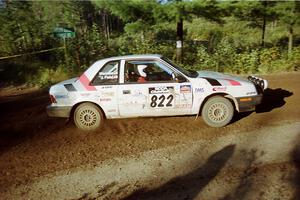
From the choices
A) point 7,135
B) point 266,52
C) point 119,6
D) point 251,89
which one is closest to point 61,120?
point 7,135

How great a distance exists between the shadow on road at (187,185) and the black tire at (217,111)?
152cm

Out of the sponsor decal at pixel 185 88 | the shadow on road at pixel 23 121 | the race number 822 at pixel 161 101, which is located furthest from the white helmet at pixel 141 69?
the shadow on road at pixel 23 121

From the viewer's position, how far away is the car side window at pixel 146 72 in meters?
6.81

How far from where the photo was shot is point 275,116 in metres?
7.55

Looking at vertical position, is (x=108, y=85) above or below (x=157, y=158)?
above

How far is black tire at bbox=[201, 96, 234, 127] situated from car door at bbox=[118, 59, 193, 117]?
1.31 feet

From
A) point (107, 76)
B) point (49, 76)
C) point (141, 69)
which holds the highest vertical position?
point (141, 69)

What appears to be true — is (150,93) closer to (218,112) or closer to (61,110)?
Answer: (218,112)


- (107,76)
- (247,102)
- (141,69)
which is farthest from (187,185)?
(107,76)

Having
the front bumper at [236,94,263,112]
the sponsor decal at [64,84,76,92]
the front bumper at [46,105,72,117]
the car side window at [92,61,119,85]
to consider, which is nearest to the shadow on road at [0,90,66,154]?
the front bumper at [46,105,72,117]

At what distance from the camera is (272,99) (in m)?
9.01

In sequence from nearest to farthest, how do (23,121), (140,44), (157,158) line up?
(157,158)
(23,121)
(140,44)

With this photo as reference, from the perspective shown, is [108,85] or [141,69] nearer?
[108,85]

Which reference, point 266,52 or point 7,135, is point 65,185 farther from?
point 266,52
